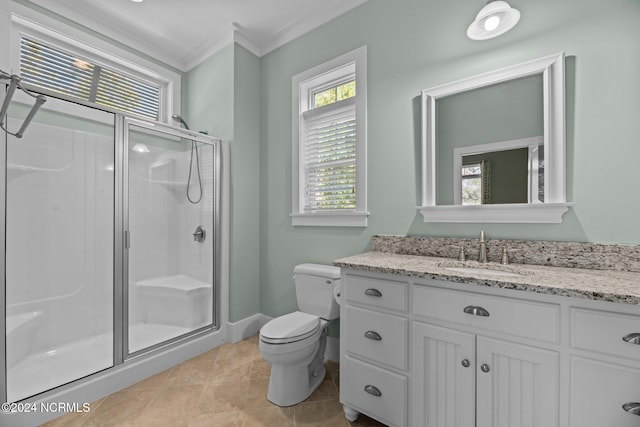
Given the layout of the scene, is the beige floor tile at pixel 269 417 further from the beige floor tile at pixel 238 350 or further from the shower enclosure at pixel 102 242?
the shower enclosure at pixel 102 242

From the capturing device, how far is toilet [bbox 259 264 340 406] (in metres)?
1.65

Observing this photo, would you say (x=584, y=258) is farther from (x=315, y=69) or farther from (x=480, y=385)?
(x=315, y=69)

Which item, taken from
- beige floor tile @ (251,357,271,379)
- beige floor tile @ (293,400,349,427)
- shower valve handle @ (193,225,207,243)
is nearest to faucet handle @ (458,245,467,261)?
beige floor tile @ (293,400,349,427)

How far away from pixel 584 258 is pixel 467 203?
1.88 ft

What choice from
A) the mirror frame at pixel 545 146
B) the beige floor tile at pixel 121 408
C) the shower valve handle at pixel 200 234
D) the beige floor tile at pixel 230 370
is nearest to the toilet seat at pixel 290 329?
the beige floor tile at pixel 230 370

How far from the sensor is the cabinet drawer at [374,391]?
1339 mm

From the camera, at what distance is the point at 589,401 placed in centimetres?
95

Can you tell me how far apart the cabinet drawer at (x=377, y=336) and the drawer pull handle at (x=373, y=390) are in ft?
0.48

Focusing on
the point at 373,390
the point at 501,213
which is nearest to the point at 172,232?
the point at 373,390

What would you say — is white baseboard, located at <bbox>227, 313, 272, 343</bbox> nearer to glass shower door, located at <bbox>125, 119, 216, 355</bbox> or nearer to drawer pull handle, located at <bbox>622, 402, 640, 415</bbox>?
glass shower door, located at <bbox>125, 119, 216, 355</bbox>

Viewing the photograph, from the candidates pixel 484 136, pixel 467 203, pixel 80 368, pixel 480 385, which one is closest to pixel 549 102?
pixel 484 136

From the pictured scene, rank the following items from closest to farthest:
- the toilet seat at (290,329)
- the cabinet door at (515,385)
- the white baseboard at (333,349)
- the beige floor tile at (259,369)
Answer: the cabinet door at (515,385)
the toilet seat at (290,329)
the beige floor tile at (259,369)
the white baseboard at (333,349)

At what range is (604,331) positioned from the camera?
0.93m

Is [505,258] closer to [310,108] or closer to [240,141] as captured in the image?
[310,108]
